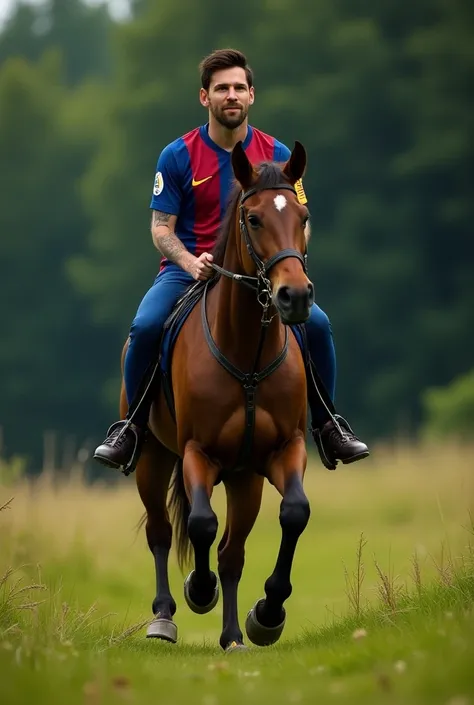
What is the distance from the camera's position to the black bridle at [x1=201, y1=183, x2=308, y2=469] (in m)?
8.12

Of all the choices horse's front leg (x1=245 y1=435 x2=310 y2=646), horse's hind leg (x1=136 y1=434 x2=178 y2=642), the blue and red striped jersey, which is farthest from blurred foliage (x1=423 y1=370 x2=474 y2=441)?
horse's front leg (x1=245 y1=435 x2=310 y2=646)

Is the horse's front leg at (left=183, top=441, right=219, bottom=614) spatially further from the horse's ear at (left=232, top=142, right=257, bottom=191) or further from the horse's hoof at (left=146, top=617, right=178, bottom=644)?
the horse's ear at (left=232, top=142, right=257, bottom=191)

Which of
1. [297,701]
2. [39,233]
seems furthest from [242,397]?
[39,233]

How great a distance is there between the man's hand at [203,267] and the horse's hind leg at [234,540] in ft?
4.50

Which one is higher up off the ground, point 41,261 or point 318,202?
point 41,261

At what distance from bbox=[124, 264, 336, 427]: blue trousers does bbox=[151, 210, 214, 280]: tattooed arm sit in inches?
10.2

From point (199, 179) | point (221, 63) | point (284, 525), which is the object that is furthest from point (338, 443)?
point (221, 63)

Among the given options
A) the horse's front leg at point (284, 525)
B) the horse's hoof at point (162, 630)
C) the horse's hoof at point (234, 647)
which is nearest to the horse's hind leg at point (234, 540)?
the horse's hoof at point (234, 647)

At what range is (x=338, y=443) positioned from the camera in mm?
9375

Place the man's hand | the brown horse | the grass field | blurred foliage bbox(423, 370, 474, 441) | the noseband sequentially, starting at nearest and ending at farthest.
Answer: the grass field < the noseband < the brown horse < the man's hand < blurred foliage bbox(423, 370, 474, 441)

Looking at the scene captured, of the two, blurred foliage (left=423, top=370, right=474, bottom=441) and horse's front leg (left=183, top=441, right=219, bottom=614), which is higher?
blurred foliage (left=423, top=370, right=474, bottom=441)

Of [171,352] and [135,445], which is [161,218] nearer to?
[171,352]

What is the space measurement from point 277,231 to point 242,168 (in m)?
0.52

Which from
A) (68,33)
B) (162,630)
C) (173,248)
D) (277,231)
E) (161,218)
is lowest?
(162,630)
